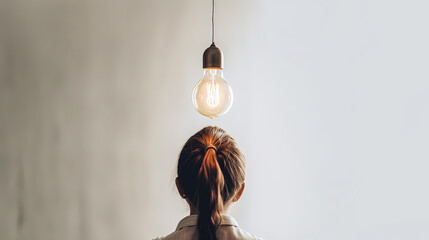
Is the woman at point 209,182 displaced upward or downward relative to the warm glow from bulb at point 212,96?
downward

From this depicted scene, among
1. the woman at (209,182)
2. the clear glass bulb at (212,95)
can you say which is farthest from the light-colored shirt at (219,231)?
the clear glass bulb at (212,95)

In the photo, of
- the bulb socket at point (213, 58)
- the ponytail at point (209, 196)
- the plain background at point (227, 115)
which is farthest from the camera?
the plain background at point (227, 115)

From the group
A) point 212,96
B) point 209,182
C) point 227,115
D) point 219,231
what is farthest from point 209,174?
point 227,115

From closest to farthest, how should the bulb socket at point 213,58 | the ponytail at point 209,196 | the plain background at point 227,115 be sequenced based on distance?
the ponytail at point 209,196 → the bulb socket at point 213,58 → the plain background at point 227,115

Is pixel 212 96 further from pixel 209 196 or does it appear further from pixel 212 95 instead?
pixel 209 196

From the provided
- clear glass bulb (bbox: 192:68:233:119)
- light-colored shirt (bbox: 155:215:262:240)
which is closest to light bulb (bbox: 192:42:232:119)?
clear glass bulb (bbox: 192:68:233:119)

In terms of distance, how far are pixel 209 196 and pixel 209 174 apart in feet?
0.22

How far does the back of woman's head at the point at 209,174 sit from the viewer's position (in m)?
1.29

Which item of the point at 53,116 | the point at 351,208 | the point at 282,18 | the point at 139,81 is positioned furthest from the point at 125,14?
the point at 351,208

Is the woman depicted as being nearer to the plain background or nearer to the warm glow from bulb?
the warm glow from bulb

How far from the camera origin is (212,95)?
1.61 metres

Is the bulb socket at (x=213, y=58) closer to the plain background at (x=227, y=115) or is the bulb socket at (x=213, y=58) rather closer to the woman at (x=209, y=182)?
the woman at (x=209, y=182)

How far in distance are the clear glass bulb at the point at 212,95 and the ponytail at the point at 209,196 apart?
1.09 ft

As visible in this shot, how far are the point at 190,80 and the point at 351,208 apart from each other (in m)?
1.01
